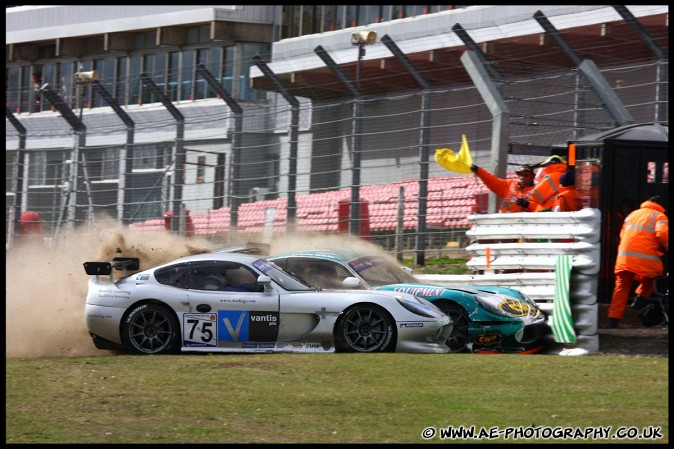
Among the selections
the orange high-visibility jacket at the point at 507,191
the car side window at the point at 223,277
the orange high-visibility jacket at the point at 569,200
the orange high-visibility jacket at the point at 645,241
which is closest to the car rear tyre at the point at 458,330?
the car side window at the point at 223,277

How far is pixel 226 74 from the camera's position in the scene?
111 feet

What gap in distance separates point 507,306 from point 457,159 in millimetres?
4058

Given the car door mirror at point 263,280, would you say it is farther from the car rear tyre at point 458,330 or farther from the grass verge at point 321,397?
the car rear tyre at point 458,330

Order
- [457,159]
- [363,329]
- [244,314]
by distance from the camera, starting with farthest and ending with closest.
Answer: [457,159] < [244,314] < [363,329]

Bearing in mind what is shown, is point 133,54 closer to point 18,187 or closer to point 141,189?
point 18,187

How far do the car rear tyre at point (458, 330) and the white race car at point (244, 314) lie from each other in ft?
1.36

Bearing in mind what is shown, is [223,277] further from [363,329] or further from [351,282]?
[363,329]

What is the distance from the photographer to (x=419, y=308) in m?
11.4

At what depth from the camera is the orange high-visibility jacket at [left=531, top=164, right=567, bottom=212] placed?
14266mm

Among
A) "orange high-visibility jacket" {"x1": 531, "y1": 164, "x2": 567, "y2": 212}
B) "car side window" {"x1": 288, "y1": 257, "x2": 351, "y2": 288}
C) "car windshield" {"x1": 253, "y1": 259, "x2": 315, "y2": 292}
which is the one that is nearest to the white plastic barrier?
"orange high-visibility jacket" {"x1": 531, "y1": 164, "x2": 567, "y2": 212}

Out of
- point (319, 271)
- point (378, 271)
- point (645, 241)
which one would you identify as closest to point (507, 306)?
point (378, 271)

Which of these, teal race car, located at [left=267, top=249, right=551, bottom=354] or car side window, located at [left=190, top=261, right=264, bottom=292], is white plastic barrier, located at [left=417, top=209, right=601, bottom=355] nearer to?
teal race car, located at [left=267, top=249, right=551, bottom=354]

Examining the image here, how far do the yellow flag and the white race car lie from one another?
4420 millimetres

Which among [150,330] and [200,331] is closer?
[200,331]
